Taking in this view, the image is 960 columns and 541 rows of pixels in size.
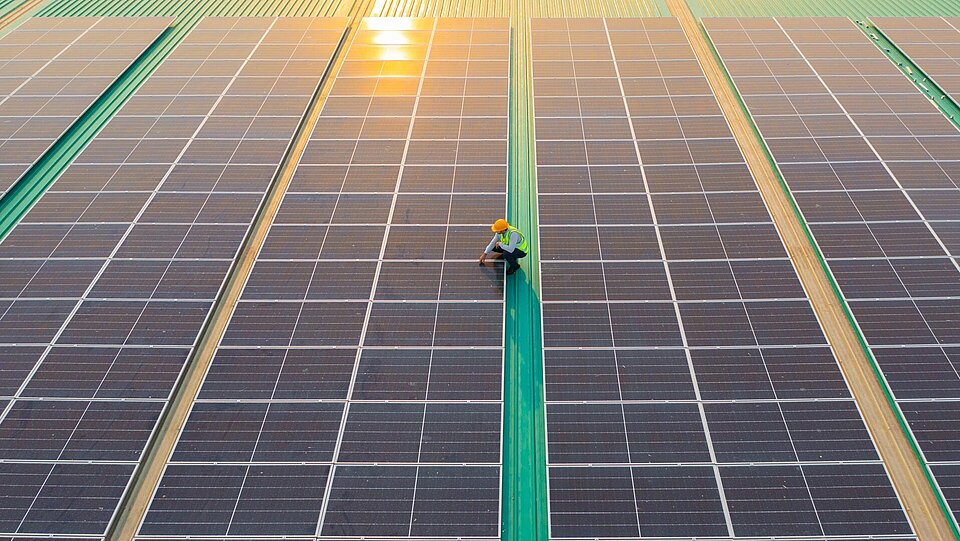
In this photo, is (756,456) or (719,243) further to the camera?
(719,243)

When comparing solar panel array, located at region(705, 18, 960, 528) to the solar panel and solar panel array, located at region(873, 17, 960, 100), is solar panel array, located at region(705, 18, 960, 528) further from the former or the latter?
the solar panel

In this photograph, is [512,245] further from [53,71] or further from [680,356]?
[53,71]

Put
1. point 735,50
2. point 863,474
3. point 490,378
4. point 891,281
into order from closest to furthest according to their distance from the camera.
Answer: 1. point 863,474
2. point 490,378
3. point 891,281
4. point 735,50

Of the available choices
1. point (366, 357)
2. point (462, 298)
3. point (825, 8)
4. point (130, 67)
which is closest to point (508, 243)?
point (462, 298)

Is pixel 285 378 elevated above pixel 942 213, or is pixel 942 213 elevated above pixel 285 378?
pixel 942 213

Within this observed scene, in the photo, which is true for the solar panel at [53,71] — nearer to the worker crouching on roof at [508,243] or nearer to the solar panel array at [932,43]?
the worker crouching on roof at [508,243]

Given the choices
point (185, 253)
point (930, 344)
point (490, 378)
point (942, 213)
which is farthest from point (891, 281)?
point (185, 253)

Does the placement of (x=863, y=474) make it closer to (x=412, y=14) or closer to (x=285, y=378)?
(x=285, y=378)
